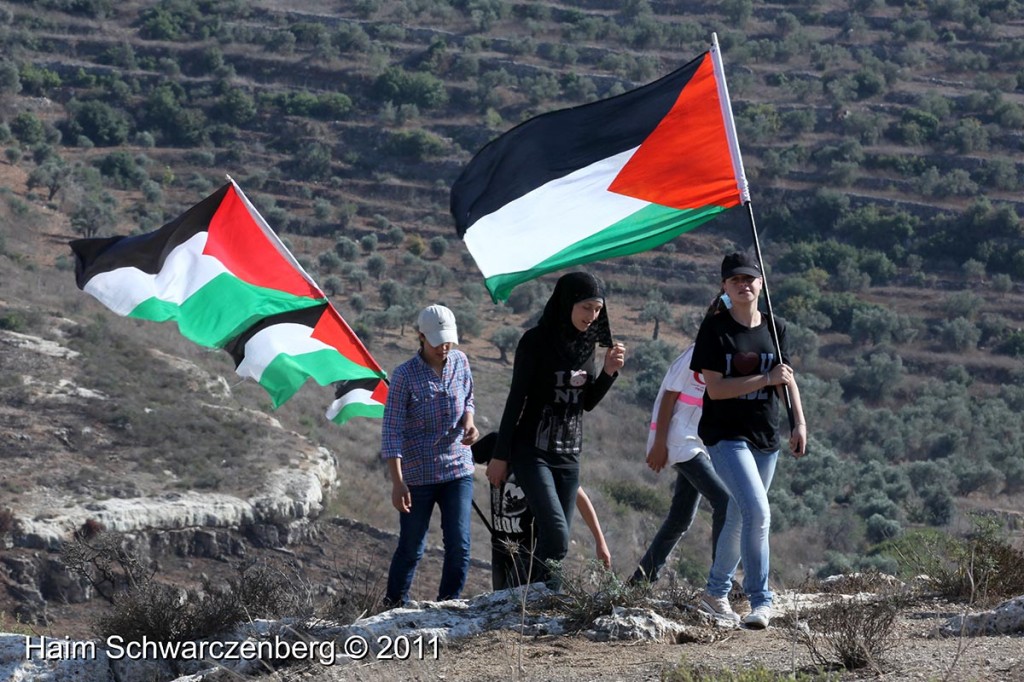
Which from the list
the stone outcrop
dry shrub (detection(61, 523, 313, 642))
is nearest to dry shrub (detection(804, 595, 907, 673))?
the stone outcrop

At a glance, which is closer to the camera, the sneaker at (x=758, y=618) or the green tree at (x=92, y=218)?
the sneaker at (x=758, y=618)

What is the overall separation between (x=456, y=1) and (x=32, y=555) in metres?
47.5

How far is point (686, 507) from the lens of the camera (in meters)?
6.52

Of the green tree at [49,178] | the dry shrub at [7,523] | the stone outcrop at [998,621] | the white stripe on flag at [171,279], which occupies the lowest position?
the dry shrub at [7,523]

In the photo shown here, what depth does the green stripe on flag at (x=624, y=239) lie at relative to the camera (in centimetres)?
638

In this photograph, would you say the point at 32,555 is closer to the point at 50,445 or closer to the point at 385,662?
the point at 50,445

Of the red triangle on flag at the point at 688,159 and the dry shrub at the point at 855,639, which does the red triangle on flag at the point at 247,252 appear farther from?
the dry shrub at the point at 855,639

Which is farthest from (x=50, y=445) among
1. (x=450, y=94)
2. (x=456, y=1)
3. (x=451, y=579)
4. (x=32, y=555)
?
(x=456, y=1)

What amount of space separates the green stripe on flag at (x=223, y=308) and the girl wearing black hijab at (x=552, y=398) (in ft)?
8.51

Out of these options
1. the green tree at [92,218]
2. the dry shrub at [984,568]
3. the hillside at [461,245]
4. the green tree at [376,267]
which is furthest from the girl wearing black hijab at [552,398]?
the green tree at [376,267]

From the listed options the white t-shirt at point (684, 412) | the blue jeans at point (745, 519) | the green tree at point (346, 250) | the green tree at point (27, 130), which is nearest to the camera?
the blue jeans at point (745, 519)

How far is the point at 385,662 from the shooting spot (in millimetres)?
5465

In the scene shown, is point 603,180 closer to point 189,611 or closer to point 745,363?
point 745,363

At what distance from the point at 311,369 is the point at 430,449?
1.97m
